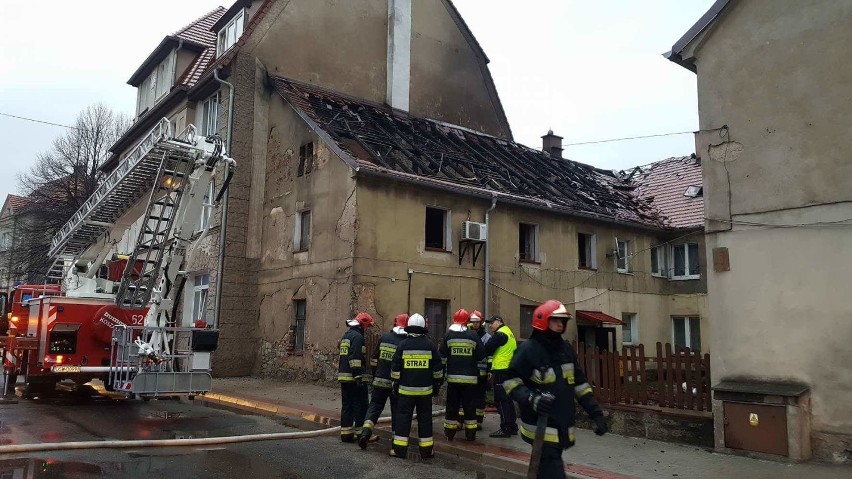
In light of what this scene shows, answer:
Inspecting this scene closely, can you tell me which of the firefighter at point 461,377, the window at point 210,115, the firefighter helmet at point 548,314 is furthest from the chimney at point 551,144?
the firefighter helmet at point 548,314

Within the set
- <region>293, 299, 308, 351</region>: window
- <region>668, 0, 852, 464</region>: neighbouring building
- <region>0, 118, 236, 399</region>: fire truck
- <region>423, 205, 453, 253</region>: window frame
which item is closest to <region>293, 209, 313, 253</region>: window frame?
<region>293, 299, 308, 351</region>: window

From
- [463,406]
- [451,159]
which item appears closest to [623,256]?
[451,159]

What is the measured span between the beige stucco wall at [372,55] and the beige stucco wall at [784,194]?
1335 centimetres

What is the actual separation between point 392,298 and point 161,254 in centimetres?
581

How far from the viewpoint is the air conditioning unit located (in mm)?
16000

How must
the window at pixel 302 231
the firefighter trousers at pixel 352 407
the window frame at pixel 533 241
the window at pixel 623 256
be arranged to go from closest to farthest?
the firefighter trousers at pixel 352 407 → the window at pixel 302 231 → the window frame at pixel 533 241 → the window at pixel 623 256

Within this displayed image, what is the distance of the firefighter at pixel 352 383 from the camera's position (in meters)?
8.45

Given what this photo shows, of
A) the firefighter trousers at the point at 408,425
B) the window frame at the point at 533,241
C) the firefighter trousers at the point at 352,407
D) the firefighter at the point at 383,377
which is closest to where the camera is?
the firefighter trousers at the point at 408,425

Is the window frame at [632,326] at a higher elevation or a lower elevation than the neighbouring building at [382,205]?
lower

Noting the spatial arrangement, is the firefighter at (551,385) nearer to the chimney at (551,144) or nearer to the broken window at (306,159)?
the broken window at (306,159)

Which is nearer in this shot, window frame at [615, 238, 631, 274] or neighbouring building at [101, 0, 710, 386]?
neighbouring building at [101, 0, 710, 386]

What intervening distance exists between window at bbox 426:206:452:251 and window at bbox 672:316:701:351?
375 inches

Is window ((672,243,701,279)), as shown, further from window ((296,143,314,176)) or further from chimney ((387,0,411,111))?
window ((296,143,314,176))

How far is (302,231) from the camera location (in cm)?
1700
